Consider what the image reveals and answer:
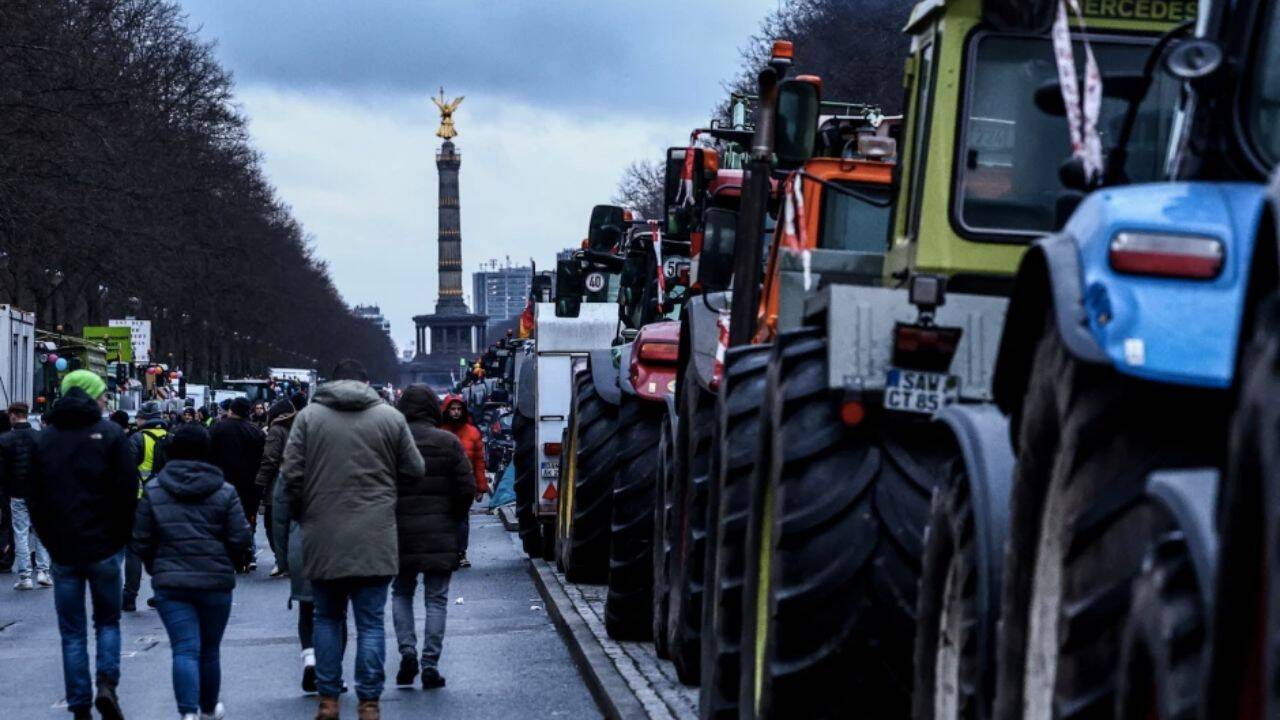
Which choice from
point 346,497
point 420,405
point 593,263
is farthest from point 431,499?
point 593,263

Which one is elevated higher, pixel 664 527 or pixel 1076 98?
pixel 1076 98

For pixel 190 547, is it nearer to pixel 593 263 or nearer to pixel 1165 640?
pixel 1165 640

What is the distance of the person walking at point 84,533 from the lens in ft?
38.2

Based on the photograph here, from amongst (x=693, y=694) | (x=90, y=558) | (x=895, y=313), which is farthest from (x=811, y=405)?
(x=90, y=558)

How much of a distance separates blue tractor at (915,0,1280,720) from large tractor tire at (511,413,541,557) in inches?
699

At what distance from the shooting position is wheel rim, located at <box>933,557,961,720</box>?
5473 mm

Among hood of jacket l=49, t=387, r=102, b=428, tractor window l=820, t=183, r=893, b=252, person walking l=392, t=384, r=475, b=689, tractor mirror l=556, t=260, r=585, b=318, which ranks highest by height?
tractor window l=820, t=183, r=893, b=252

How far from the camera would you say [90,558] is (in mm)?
11625

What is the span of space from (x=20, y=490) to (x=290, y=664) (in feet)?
27.1

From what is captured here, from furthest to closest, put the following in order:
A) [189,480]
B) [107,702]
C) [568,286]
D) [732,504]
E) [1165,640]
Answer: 1. [568,286]
2. [107,702]
3. [189,480]
4. [732,504]
5. [1165,640]

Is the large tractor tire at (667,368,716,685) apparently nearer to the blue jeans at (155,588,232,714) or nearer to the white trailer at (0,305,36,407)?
the blue jeans at (155,588,232,714)

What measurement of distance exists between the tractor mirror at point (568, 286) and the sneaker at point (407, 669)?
714 centimetres

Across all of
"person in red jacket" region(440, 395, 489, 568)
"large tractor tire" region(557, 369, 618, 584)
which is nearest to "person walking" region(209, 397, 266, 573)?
"person in red jacket" region(440, 395, 489, 568)

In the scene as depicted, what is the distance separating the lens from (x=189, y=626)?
1091 cm
